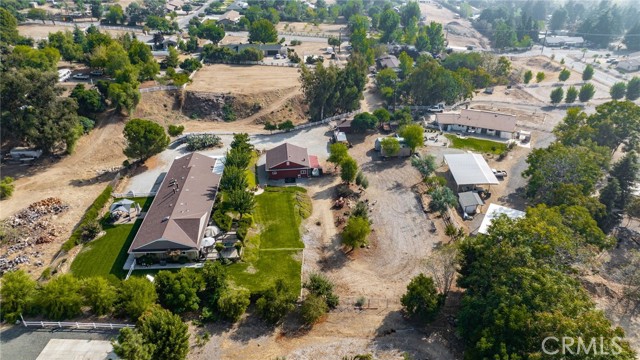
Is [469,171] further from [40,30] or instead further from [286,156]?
[40,30]

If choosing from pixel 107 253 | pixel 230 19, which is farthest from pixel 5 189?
pixel 230 19

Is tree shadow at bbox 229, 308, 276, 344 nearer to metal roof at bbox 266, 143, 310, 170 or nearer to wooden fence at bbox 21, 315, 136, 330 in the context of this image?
wooden fence at bbox 21, 315, 136, 330

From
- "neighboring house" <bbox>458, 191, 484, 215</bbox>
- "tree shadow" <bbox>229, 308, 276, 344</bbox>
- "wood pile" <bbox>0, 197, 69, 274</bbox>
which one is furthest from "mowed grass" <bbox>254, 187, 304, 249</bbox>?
"wood pile" <bbox>0, 197, 69, 274</bbox>

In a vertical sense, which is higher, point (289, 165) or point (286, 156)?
point (286, 156)

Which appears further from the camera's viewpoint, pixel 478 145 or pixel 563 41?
pixel 563 41

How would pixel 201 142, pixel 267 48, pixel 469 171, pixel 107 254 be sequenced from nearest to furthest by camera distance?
pixel 107 254 < pixel 469 171 < pixel 201 142 < pixel 267 48
